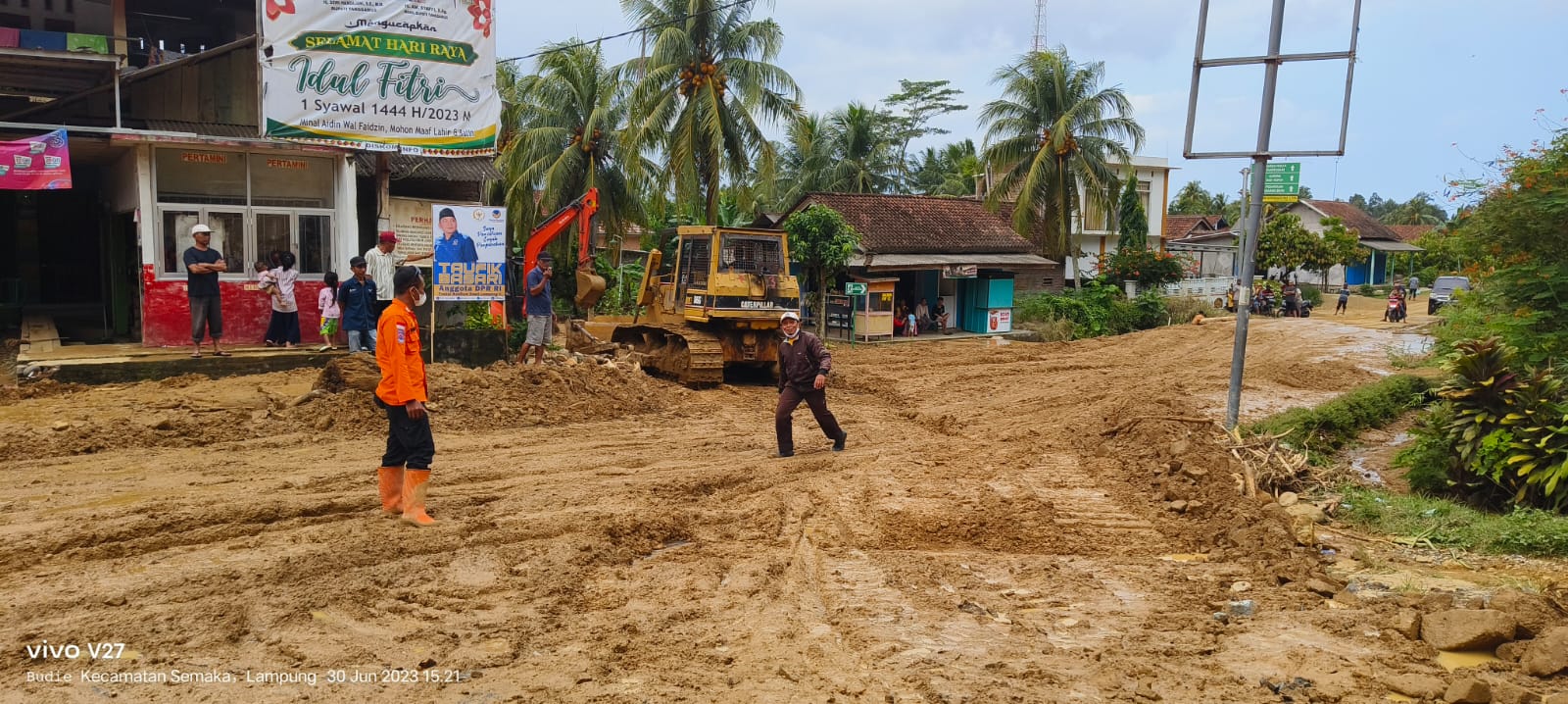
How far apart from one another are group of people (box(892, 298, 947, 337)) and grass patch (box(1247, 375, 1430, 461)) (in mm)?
14680

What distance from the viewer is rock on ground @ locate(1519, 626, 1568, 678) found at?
5012mm

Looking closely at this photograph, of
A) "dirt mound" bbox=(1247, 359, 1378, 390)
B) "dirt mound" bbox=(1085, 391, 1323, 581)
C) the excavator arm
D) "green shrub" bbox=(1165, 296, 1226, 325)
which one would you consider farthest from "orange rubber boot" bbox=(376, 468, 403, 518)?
"green shrub" bbox=(1165, 296, 1226, 325)

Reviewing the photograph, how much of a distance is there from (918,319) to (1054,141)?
971 cm

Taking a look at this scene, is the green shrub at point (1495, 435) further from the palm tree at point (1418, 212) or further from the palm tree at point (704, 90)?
the palm tree at point (1418, 212)

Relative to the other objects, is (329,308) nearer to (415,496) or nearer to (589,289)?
(589,289)

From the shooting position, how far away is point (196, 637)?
5.37 meters

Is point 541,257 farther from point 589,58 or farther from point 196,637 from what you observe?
point 589,58

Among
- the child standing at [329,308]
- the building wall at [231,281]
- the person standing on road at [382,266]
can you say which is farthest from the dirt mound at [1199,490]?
the building wall at [231,281]

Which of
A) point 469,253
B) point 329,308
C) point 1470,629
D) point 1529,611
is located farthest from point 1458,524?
point 329,308

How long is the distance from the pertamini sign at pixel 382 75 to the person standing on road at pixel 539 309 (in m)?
2.87

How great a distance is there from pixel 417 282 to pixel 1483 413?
338 inches

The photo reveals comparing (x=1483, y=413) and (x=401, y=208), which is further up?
(x=401, y=208)

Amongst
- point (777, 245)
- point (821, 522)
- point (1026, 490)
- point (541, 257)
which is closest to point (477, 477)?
point (821, 522)

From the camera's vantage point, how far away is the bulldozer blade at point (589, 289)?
1652cm
